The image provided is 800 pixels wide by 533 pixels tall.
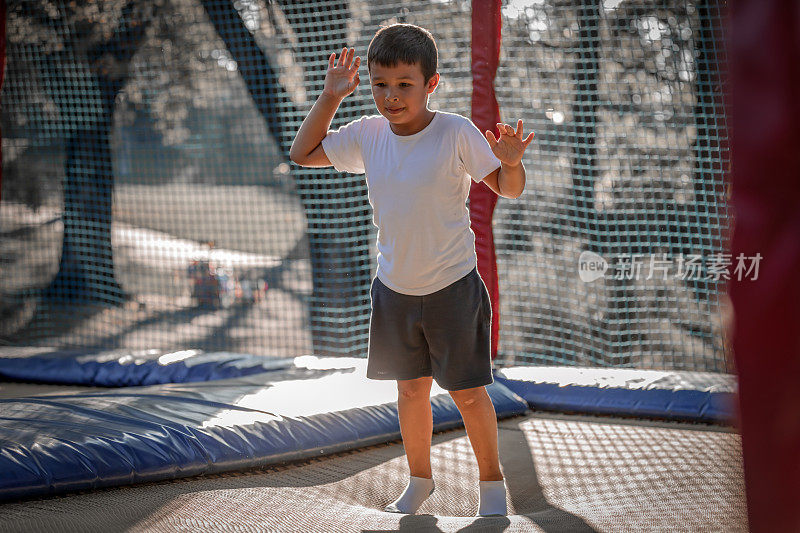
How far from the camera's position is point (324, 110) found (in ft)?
6.88

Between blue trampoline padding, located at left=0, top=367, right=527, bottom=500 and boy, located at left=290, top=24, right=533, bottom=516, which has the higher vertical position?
boy, located at left=290, top=24, right=533, bottom=516

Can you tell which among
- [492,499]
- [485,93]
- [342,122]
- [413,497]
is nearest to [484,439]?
[492,499]

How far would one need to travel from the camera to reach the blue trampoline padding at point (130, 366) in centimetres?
383

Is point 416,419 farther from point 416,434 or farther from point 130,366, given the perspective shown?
point 130,366

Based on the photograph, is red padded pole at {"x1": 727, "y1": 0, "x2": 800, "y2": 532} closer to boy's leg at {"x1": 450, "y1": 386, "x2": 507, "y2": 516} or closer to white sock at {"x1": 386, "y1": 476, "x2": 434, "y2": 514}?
boy's leg at {"x1": 450, "y1": 386, "x2": 507, "y2": 516}

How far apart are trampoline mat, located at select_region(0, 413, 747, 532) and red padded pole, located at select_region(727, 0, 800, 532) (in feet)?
1.33

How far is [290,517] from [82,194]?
457cm

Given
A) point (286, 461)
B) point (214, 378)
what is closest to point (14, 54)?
point (214, 378)

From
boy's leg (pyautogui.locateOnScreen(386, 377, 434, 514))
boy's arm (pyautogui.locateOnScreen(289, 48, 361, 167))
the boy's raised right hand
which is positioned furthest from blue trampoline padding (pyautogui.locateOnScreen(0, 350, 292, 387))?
the boy's raised right hand

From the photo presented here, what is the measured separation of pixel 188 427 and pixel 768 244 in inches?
82.0

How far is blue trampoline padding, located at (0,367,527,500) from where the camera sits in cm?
225

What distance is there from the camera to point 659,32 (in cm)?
487

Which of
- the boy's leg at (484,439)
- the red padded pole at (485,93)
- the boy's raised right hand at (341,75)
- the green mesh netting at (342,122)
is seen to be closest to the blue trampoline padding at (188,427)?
the red padded pole at (485,93)

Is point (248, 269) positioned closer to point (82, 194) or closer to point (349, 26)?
point (82, 194)
